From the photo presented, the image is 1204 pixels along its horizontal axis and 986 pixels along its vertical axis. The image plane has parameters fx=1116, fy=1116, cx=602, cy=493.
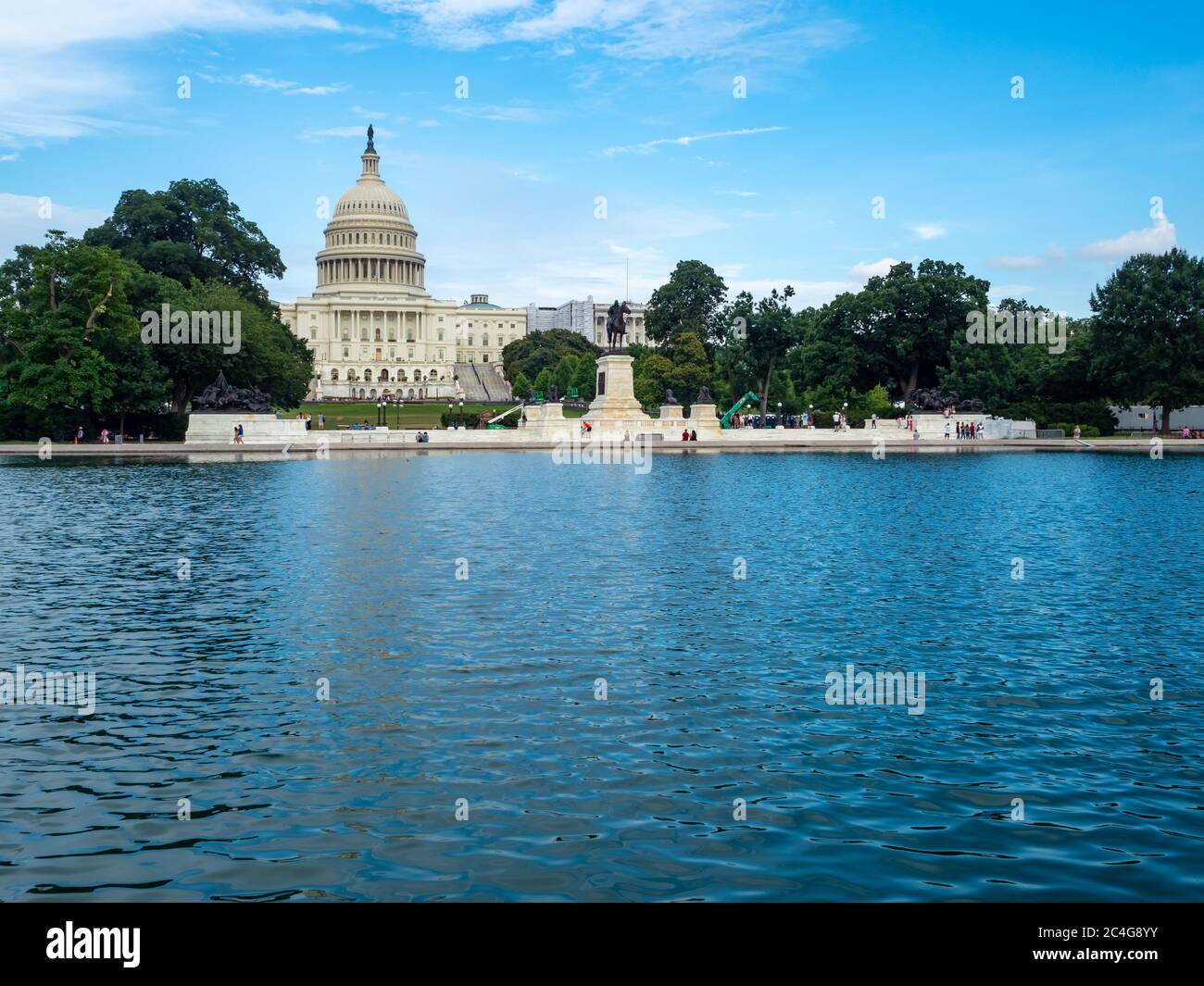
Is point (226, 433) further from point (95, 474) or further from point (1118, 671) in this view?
point (1118, 671)

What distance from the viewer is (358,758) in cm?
1030

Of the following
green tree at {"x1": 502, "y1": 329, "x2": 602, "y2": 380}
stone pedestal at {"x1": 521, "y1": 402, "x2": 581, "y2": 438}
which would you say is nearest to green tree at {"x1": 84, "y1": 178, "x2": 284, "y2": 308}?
stone pedestal at {"x1": 521, "y1": 402, "x2": 581, "y2": 438}

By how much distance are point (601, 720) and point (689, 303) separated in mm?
112055

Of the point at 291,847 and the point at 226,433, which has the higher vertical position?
the point at 226,433

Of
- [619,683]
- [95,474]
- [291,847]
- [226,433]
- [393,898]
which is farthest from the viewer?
[226,433]
